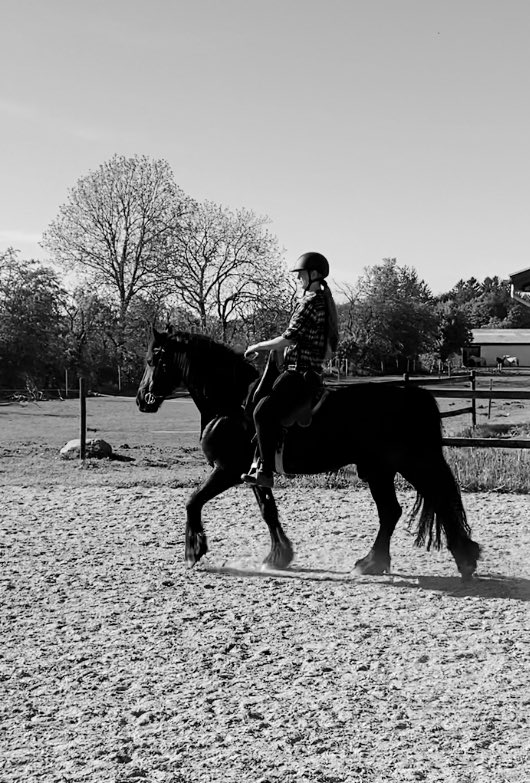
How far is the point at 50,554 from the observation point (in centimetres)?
736

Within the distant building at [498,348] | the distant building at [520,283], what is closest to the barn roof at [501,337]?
the distant building at [498,348]

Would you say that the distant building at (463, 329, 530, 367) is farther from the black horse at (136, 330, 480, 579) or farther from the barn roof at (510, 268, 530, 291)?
the black horse at (136, 330, 480, 579)

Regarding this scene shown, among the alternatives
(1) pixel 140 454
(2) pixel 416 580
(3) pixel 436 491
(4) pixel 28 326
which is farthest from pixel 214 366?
(4) pixel 28 326

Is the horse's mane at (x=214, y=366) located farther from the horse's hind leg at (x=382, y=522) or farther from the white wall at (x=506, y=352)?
the white wall at (x=506, y=352)

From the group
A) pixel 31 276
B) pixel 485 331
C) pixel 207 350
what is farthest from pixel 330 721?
pixel 485 331

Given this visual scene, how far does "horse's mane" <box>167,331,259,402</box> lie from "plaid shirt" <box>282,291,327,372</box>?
0.75 meters

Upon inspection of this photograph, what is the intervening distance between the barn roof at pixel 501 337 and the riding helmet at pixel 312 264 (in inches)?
3984

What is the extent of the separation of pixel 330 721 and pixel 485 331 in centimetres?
11354

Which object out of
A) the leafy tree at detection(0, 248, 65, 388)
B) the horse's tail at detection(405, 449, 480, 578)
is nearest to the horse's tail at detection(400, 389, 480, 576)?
the horse's tail at detection(405, 449, 480, 578)

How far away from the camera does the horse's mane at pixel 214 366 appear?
22.7 feet

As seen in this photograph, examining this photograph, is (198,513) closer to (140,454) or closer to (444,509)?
(444,509)

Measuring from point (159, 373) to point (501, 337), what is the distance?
107 m

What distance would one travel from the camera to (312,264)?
6168 millimetres

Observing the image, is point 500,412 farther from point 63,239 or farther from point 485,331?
point 485,331
